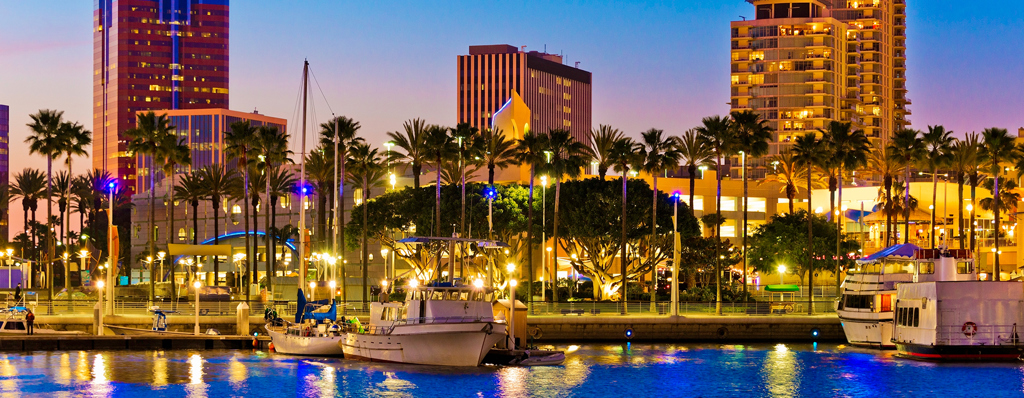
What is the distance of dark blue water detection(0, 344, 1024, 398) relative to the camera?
50.9 metres

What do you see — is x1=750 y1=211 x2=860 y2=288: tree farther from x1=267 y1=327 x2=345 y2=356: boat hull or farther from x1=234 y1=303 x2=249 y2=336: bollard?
x1=234 y1=303 x2=249 y2=336: bollard

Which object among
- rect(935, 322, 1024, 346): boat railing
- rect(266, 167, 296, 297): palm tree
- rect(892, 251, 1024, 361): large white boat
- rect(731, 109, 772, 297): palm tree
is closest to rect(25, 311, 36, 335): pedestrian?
rect(266, 167, 296, 297): palm tree

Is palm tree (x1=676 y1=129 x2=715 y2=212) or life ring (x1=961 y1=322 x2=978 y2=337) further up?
palm tree (x1=676 y1=129 x2=715 y2=212)

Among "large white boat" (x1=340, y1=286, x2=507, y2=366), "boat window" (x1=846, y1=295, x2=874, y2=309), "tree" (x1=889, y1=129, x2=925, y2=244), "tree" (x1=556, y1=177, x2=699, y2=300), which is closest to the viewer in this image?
"large white boat" (x1=340, y1=286, x2=507, y2=366)

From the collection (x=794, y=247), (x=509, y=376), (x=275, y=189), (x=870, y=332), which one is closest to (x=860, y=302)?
(x=870, y=332)

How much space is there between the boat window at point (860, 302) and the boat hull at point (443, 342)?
22596 mm

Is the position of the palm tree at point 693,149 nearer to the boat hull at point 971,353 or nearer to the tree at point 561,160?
the tree at point 561,160

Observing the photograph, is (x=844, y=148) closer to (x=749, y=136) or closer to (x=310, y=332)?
(x=749, y=136)

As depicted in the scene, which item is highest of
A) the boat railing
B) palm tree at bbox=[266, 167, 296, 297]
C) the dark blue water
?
palm tree at bbox=[266, 167, 296, 297]

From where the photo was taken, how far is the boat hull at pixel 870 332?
65.7 meters

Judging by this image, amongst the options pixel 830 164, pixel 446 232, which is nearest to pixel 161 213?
pixel 446 232

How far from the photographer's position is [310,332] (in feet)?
204

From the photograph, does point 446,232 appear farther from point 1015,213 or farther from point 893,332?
point 1015,213

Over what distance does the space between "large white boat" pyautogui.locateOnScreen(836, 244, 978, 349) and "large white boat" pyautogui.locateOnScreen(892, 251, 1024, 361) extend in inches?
242
